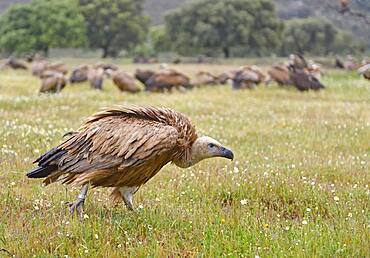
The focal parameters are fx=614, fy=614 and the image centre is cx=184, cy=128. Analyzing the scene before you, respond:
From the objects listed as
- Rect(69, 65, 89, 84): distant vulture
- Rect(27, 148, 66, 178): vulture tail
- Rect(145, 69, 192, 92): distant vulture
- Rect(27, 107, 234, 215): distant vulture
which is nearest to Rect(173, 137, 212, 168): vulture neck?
Rect(27, 107, 234, 215): distant vulture

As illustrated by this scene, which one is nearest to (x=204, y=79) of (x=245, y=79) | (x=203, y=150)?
(x=245, y=79)

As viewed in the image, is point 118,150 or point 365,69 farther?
point 365,69

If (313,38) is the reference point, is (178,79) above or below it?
above

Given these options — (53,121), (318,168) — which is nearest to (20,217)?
(318,168)

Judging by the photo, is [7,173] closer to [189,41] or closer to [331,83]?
[331,83]

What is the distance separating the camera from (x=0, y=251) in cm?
478

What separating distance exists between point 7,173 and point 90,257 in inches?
132

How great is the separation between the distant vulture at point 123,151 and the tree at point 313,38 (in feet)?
237

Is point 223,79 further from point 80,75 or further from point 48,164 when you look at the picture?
point 48,164

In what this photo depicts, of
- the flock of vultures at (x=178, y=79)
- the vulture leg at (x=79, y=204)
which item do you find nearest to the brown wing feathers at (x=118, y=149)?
the vulture leg at (x=79, y=204)

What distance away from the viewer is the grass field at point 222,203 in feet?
16.3

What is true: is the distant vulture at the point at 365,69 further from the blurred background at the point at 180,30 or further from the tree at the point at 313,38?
the tree at the point at 313,38

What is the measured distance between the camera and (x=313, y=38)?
8012 centimetres

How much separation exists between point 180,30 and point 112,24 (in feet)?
26.9
